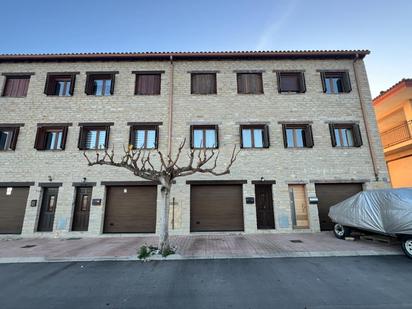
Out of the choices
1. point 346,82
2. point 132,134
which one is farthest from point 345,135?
point 132,134

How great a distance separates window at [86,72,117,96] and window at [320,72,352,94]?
502 inches

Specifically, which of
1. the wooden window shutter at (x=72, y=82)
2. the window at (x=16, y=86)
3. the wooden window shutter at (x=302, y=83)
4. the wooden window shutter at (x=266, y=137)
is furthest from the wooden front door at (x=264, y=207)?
the window at (x=16, y=86)

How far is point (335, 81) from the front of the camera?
452 inches

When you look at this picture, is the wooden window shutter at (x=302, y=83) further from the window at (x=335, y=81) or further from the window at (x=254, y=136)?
the window at (x=254, y=136)

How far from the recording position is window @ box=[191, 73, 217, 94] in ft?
36.8

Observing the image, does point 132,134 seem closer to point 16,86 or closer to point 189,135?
point 189,135

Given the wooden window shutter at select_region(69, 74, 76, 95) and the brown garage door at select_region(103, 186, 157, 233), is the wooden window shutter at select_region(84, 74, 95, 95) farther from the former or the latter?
the brown garage door at select_region(103, 186, 157, 233)

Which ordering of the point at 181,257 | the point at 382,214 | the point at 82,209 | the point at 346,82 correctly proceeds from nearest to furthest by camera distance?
the point at 181,257 < the point at 382,214 < the point at 82,209 < the point at 346,82

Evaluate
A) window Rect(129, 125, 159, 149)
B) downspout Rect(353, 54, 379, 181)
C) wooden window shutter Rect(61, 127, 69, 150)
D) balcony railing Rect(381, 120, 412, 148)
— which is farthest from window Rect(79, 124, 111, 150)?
balcony railing Rect(381, 120, 412, 148)

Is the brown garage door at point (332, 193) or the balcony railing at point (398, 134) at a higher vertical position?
the balcony railing at point (398, 134)

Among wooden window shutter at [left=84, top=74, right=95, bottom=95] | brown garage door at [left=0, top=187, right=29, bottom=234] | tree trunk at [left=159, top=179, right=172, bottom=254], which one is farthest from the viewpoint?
wooden window shutter at [left=84, top=74, right=95, bottom=95]

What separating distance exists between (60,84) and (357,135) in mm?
17561

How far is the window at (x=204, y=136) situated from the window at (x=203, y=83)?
233 centimetres

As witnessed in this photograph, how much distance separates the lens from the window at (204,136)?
1028cm
